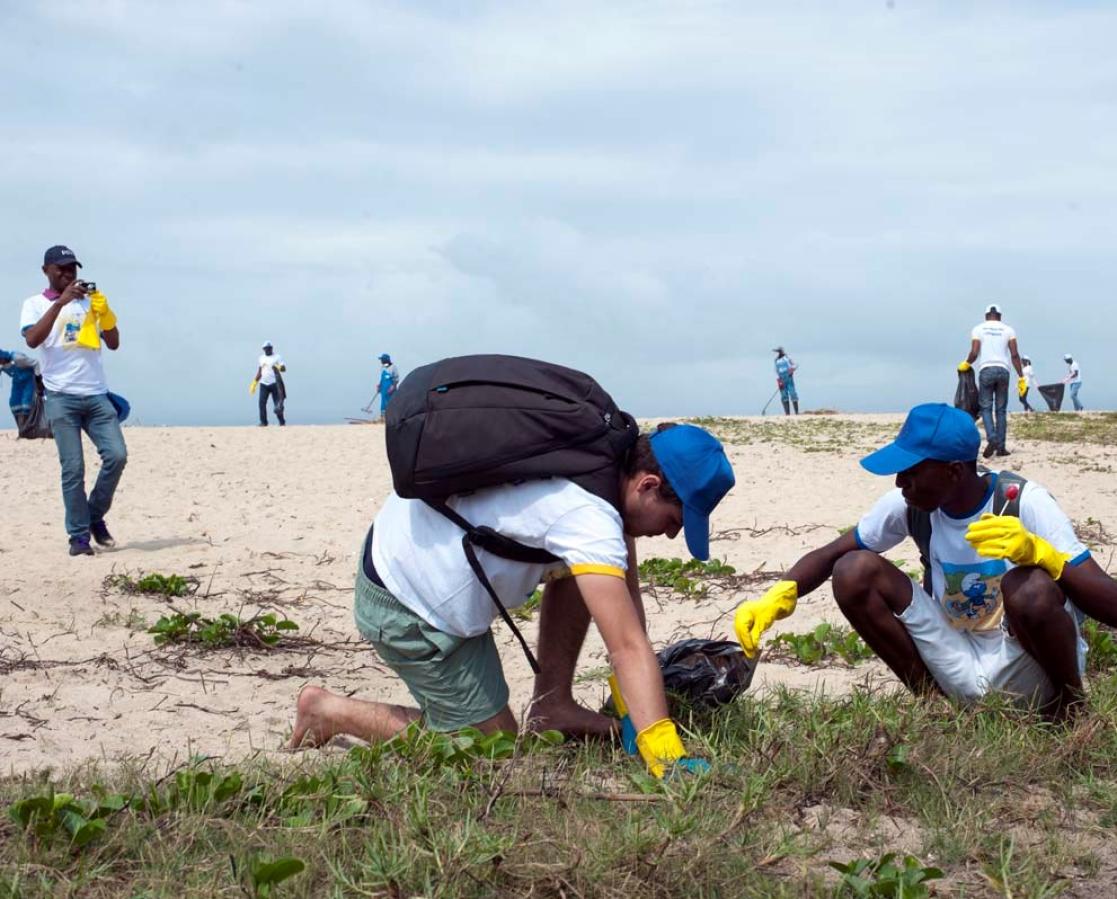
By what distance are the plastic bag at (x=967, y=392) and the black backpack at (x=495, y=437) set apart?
10426mm

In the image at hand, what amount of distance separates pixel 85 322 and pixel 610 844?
232 inches

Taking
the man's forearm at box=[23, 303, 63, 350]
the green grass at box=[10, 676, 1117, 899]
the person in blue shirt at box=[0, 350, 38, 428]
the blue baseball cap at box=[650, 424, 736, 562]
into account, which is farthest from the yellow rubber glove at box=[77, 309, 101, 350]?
the person in blue shirt at box=[0, 350, 38, 428]

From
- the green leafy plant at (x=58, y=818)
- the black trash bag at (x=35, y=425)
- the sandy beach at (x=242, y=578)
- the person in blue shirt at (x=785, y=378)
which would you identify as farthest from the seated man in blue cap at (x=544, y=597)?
the person in blue shirt at (x=785, y=378)

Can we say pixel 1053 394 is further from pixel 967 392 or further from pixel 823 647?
pixel 823 647

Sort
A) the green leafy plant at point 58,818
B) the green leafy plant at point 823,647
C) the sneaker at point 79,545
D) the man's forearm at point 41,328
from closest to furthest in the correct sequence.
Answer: the green leafy plant at point 58,818
the green leafy plant at point 823,647
the man's forearm at point 41,328
the sneaker at point 79,545

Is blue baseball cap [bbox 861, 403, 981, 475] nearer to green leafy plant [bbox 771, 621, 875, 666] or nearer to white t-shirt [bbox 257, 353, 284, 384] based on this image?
green leafy plant [bbox 771, 621, 875, 666]

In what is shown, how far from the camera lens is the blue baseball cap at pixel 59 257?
737 cm

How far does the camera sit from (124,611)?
5957 millimetres

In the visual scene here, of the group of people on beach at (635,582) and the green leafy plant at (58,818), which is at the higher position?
the group of people on beach at (635,582)

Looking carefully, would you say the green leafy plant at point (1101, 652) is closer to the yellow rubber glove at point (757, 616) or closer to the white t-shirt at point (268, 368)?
the yellow rubber glove at point (757, 616)

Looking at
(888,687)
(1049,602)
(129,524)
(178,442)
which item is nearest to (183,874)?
(1049,602)

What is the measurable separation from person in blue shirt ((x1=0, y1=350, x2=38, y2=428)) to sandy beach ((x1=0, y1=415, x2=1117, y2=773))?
823 mm

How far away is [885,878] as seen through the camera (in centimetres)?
242

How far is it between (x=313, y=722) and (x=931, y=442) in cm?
206
